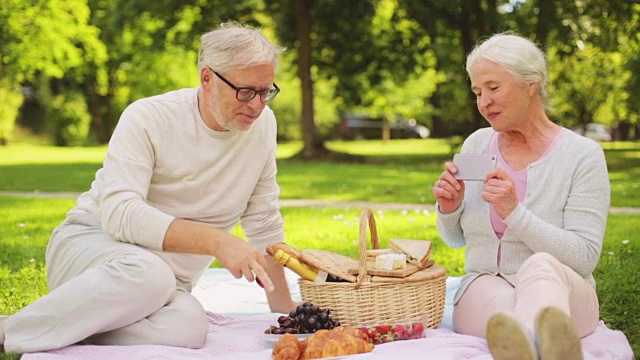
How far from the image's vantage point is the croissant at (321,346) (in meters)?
3.74

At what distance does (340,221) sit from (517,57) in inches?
232

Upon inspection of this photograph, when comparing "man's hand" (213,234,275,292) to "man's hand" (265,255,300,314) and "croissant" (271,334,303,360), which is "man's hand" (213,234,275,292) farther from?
"man's hand" (265,255,300,314)

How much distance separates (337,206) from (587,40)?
1204 centimetres

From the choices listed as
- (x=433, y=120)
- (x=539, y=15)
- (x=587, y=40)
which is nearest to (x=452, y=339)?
(x=539, y=15)

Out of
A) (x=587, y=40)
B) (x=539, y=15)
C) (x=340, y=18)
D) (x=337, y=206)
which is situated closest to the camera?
(x=337, y=206)

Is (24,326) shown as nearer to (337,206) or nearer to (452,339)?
(452,339)

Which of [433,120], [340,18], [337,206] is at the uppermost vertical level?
[340,18]

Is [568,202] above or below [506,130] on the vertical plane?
below

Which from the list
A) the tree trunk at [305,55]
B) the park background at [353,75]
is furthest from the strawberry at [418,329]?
the tree trunk at [305,55]

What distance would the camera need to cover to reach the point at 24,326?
12.9 feet

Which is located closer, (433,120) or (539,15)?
(539,15)

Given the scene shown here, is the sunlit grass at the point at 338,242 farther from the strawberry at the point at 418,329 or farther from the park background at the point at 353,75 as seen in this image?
the strawberry at the point at 418,329

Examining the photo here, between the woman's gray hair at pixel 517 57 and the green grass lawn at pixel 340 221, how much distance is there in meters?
1.30

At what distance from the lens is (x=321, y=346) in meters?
3.75
